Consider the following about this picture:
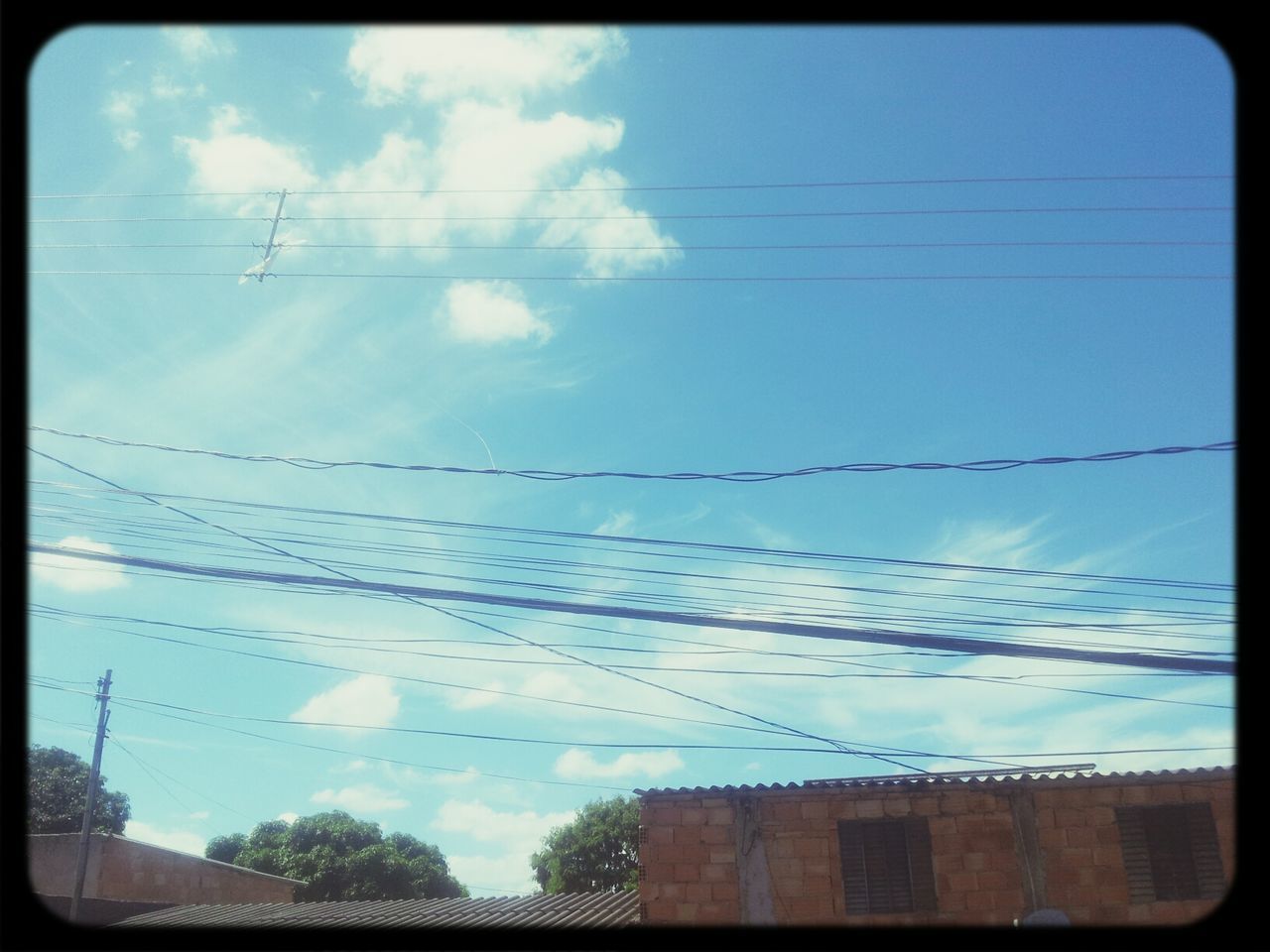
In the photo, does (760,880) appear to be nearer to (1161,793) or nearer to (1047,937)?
(1161,793)

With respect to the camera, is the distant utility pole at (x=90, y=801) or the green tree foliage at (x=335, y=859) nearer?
the distant utility pole at (x=90, y=801)

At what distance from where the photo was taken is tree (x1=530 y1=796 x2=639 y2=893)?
1324 inches

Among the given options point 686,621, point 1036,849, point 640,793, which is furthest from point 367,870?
point 686,621

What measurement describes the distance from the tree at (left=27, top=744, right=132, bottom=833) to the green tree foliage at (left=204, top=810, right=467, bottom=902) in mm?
4309

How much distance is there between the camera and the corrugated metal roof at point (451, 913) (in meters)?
14.3

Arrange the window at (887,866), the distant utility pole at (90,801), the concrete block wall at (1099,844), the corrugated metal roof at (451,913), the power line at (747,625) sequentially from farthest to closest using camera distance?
1. the distant utility pole at (90,801)
2. the corrugated metal roof at (451,913)
3. the window at (887,866)
4. the concrete block wall at (1099,844)
5. the power line at (747,625)

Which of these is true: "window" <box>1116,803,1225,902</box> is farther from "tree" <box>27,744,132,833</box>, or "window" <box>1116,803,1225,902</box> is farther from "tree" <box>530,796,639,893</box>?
"tree" <box>27,744,132,833</box>

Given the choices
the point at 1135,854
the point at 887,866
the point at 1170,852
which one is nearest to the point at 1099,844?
the point at 1135,854

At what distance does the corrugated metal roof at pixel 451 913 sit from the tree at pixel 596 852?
1374cm

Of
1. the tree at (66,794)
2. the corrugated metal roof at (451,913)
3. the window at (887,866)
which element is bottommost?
the corrugated metal roof at (451,913)

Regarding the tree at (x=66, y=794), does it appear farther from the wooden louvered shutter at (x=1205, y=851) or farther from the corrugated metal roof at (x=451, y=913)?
the wooden louvered shutter at (x=1205, y=851)

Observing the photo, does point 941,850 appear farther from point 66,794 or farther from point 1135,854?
point 66,794

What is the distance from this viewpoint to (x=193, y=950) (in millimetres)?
4012

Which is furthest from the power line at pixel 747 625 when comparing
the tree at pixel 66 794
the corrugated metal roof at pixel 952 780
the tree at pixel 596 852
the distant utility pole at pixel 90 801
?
the tree at pixel 66 794
